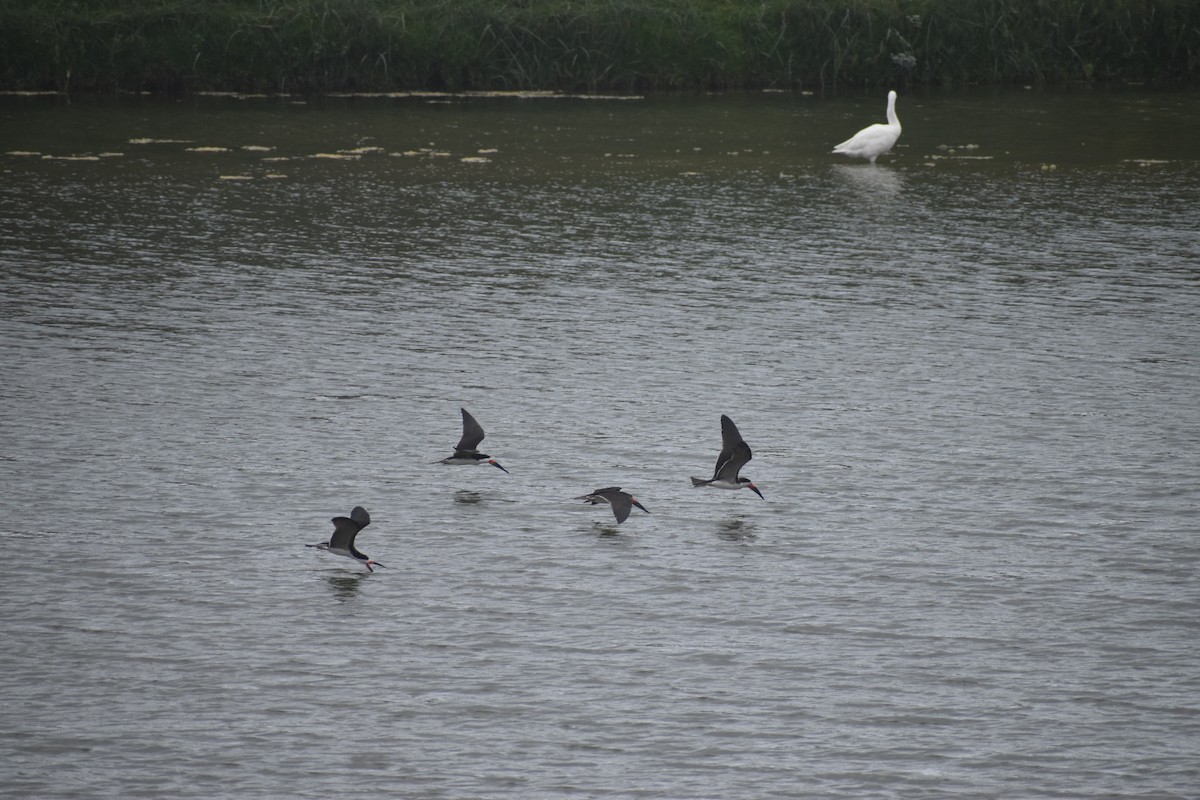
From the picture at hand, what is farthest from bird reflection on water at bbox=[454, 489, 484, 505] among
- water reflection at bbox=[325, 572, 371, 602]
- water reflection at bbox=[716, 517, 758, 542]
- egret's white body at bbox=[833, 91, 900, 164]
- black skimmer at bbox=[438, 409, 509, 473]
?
egret's white body at bbox=[833, 91, 900, 164]

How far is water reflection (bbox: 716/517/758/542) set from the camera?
564 inches

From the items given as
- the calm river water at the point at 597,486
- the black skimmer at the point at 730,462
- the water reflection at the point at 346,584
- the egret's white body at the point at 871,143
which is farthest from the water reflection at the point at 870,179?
the water reflection at the point at 346,584

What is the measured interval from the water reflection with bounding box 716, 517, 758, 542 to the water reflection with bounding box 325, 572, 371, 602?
326cm

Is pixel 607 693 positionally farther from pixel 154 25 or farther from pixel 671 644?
pixel 154 25

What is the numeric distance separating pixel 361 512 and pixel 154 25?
3887cm

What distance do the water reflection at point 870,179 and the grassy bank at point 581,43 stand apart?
14084 millimetres

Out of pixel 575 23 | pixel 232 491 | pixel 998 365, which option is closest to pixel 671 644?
pixel 232 491

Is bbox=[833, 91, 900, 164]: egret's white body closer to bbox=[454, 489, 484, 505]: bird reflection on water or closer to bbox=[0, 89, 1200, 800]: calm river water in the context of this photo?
bbox=[0, 89, 1200, 800]: calm river water

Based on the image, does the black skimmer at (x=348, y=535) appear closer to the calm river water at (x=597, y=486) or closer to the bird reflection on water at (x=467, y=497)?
the calm river water at (x=597, y=486)

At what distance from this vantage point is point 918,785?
9.97m

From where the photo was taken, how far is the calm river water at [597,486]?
10617 mm

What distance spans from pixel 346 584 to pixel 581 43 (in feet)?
122

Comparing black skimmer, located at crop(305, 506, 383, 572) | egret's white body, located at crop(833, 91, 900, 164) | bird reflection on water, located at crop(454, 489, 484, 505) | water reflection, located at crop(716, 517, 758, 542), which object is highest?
egret's white body, located at crop(833, 91, 900, 164)

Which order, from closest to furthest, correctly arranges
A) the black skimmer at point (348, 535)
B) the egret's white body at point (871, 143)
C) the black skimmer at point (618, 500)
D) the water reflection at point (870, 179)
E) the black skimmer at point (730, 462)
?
the black skimmer at point (348, 535) → the black skimmer at point (618, 500) → the black skimmer at point (730, 462) → the water reflection at point (870, 179) → the egret's white body at point (871, 143)
